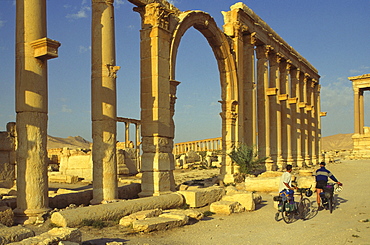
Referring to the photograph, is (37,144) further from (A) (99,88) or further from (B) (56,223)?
(A) (99,88)

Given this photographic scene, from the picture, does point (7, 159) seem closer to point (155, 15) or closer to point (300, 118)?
point (155, 15)

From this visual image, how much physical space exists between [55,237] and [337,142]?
338 feet

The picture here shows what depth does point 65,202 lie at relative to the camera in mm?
11156

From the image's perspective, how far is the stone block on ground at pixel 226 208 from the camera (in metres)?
10.9

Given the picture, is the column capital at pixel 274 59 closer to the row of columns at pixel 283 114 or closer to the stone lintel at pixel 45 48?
the row of columns at pixel 283 114

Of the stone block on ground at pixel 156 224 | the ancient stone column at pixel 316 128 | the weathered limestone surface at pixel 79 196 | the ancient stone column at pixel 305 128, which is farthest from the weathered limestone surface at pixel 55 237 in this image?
the ancient stone column at pixel 316 128

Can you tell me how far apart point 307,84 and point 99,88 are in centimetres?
2626

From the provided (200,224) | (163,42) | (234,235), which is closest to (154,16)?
(163,42)

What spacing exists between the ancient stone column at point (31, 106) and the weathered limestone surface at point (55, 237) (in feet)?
9.30

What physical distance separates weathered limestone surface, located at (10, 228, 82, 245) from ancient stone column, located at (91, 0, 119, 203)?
469 centimetres

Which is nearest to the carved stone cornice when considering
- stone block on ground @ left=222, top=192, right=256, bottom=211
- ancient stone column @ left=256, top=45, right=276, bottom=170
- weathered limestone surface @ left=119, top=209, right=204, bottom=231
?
stone block on ground @ left=222, top=192, right=256, bottom=211

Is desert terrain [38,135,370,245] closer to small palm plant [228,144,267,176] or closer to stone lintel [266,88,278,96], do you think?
small palm plant [228,144,267,176]

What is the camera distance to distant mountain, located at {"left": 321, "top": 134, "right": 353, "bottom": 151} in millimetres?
94750

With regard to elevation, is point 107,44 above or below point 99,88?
above
